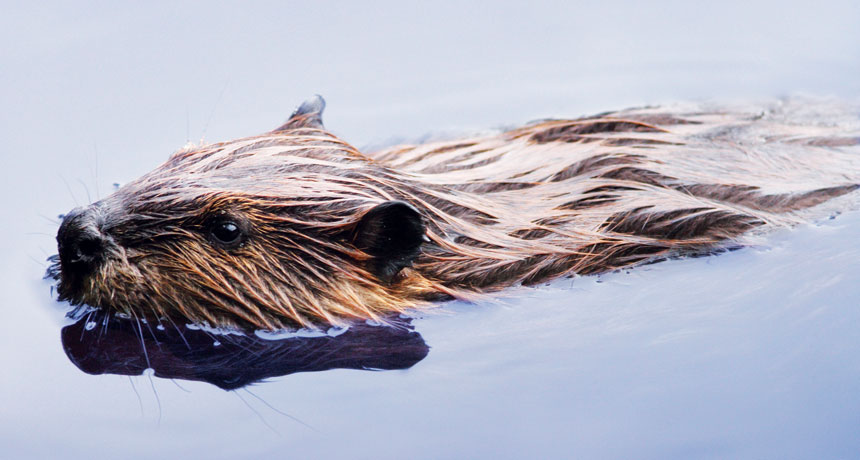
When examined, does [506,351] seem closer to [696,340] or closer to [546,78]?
[696,340]

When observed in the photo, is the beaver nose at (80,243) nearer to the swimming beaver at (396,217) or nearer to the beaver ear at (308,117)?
the swimming beaver at (396,217)

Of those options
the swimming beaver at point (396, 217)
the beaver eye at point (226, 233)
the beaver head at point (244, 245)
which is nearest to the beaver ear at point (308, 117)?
the swimming beaver at point (396, 217)

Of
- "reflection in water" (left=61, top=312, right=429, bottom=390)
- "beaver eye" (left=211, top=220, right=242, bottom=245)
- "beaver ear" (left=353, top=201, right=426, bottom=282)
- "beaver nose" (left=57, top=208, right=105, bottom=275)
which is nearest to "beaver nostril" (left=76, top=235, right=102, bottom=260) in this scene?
"beaver nose" (left=57, top=208, right=105, bottom=275)

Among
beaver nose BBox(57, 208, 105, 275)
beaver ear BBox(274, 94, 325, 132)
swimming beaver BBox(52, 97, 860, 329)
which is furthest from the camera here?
beaver ear BBox(274, 94, 325, 132)

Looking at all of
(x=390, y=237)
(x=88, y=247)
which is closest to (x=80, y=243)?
(x=88, y=247)

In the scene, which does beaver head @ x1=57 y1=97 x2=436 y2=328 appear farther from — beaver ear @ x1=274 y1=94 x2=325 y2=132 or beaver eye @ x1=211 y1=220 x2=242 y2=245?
beaver ear @ x1=274 y1=94 x2=325 y2=132

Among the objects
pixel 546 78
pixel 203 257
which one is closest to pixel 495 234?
pixel 203 257
